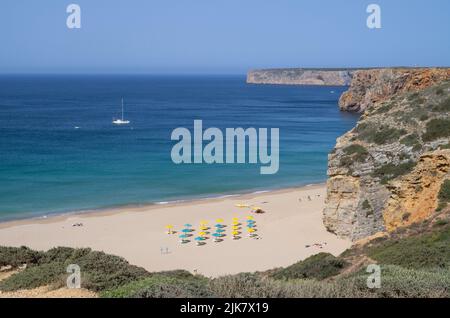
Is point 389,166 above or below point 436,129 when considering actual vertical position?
below

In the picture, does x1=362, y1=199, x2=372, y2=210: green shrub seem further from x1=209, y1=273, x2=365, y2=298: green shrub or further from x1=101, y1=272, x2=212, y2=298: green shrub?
x1=101, y1=272, x2=212, y2=298: green shrub

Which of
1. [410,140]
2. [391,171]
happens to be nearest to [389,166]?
[391,171]

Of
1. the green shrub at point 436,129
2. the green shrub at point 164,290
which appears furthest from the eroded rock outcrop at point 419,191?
the green shrub at point 164,290

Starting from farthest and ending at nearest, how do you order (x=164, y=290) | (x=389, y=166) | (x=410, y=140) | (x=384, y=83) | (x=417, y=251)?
(x=384, y=83), (x=410, y=140), (x=389, y=166), (x=417, y=251), (x=164, y=290)

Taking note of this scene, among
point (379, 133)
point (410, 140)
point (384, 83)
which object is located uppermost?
point (384, 83)

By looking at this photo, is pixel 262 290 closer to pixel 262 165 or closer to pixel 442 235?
pixel 442 235

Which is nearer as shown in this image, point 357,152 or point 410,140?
point 410,140

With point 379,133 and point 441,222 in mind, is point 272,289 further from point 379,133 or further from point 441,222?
point 379,133
